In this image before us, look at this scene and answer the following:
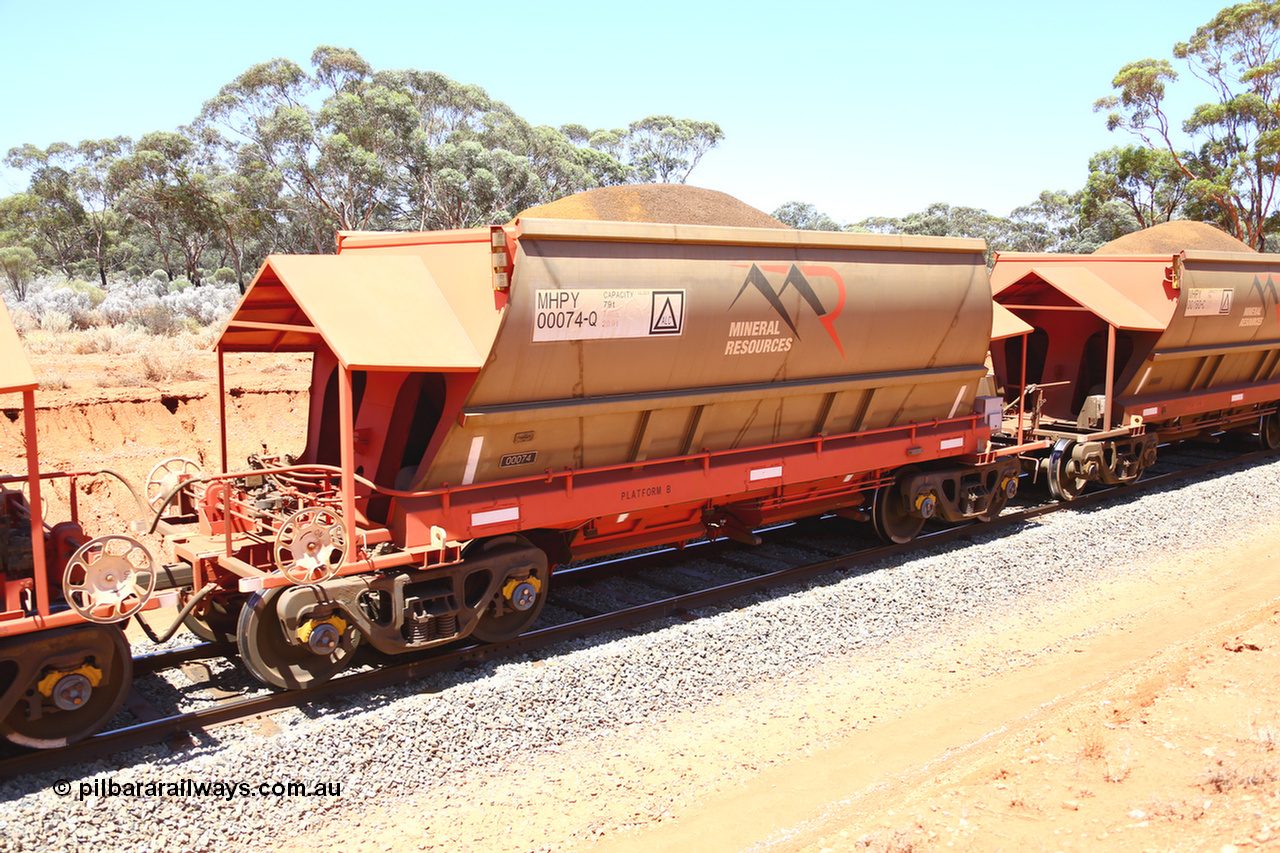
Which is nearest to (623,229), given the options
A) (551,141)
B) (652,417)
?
(652,417)

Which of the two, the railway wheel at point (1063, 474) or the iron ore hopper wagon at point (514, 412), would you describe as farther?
the railway wheel at point (1063, 474)

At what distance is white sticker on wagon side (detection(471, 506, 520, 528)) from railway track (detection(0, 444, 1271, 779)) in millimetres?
1096

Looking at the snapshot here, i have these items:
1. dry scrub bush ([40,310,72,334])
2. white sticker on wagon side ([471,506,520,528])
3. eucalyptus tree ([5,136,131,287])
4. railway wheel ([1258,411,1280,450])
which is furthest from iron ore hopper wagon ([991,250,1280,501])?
eucalyptus tree ([5,136,131,287])

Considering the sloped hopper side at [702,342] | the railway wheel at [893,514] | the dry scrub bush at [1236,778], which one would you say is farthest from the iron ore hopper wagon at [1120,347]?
Result: the dry scrub bush at [1236,778]

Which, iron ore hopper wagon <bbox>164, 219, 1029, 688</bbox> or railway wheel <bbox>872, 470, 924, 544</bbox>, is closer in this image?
iron ore hopper wagon <bbox>164, 219, 1029, 688</bbox>

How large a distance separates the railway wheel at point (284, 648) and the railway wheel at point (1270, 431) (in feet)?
58.1

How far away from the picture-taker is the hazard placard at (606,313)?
760cm

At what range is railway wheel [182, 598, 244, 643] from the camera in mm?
7820

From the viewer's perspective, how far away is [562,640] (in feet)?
27.5

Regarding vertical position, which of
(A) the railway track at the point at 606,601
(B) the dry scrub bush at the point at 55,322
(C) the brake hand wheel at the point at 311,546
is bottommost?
(A) the railway track at the point at 606,601

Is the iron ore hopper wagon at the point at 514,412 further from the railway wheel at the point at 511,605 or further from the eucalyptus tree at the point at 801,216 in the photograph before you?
the eucalyptus tree at the point at 801,216

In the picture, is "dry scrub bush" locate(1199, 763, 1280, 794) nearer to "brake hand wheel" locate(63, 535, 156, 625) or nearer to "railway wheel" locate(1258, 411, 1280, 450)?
"brake hand wheel" locate(63, 535, 156, 625)

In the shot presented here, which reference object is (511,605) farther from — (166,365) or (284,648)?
(166,365)

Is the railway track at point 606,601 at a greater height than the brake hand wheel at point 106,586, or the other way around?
the brake hand wheel at point 106,586
